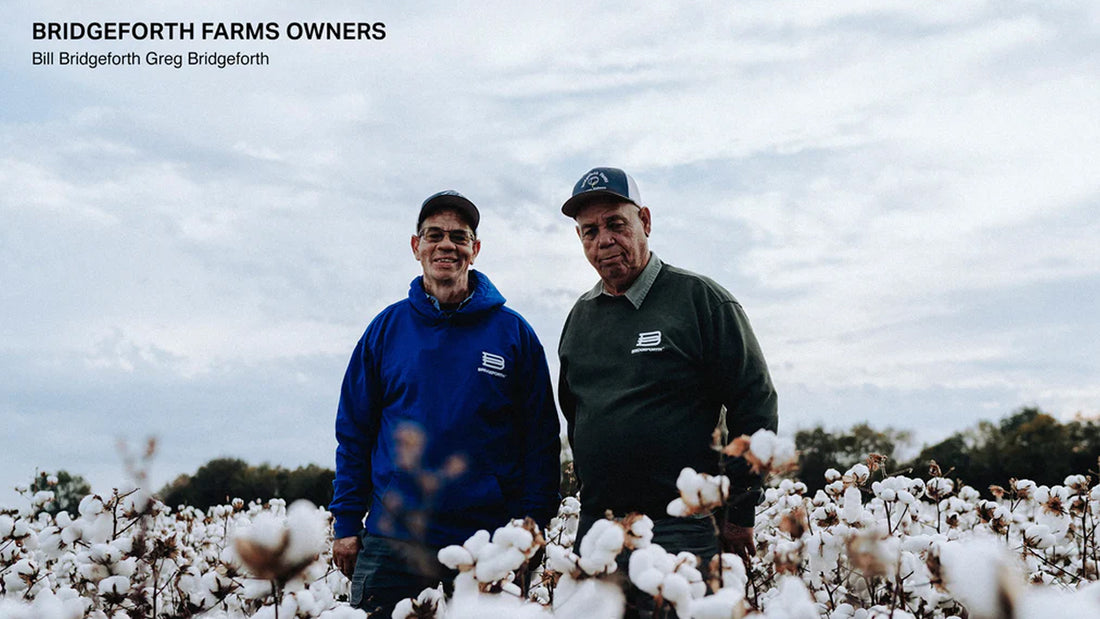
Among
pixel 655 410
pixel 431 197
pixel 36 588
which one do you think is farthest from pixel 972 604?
pixel 36 588

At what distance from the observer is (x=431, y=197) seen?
4.05 m

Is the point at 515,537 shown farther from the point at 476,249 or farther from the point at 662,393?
the point at 476,249

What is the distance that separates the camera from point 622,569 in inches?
128

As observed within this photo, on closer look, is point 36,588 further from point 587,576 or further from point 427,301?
point 587,576

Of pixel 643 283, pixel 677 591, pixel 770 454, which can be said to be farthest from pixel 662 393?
pixel 677 591

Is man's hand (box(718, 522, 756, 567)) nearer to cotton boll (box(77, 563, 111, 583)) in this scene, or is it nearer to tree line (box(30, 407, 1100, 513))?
cotton boll (box(77, 563, 111, 583))

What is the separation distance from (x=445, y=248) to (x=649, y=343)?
41.1 inches

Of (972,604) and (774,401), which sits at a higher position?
(774,401)

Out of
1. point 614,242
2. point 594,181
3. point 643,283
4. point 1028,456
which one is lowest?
point 1028,456

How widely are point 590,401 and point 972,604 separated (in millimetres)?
2507

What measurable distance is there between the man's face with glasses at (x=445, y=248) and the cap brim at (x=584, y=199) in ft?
1.59

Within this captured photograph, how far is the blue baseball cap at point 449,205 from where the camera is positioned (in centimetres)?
402

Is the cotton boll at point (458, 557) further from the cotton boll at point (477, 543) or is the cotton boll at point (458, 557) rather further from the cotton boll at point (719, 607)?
the cotton boll at point (719, 607)

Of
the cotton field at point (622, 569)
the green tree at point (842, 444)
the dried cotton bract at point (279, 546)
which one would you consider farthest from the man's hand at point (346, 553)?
the green tree at point (842, 444)
